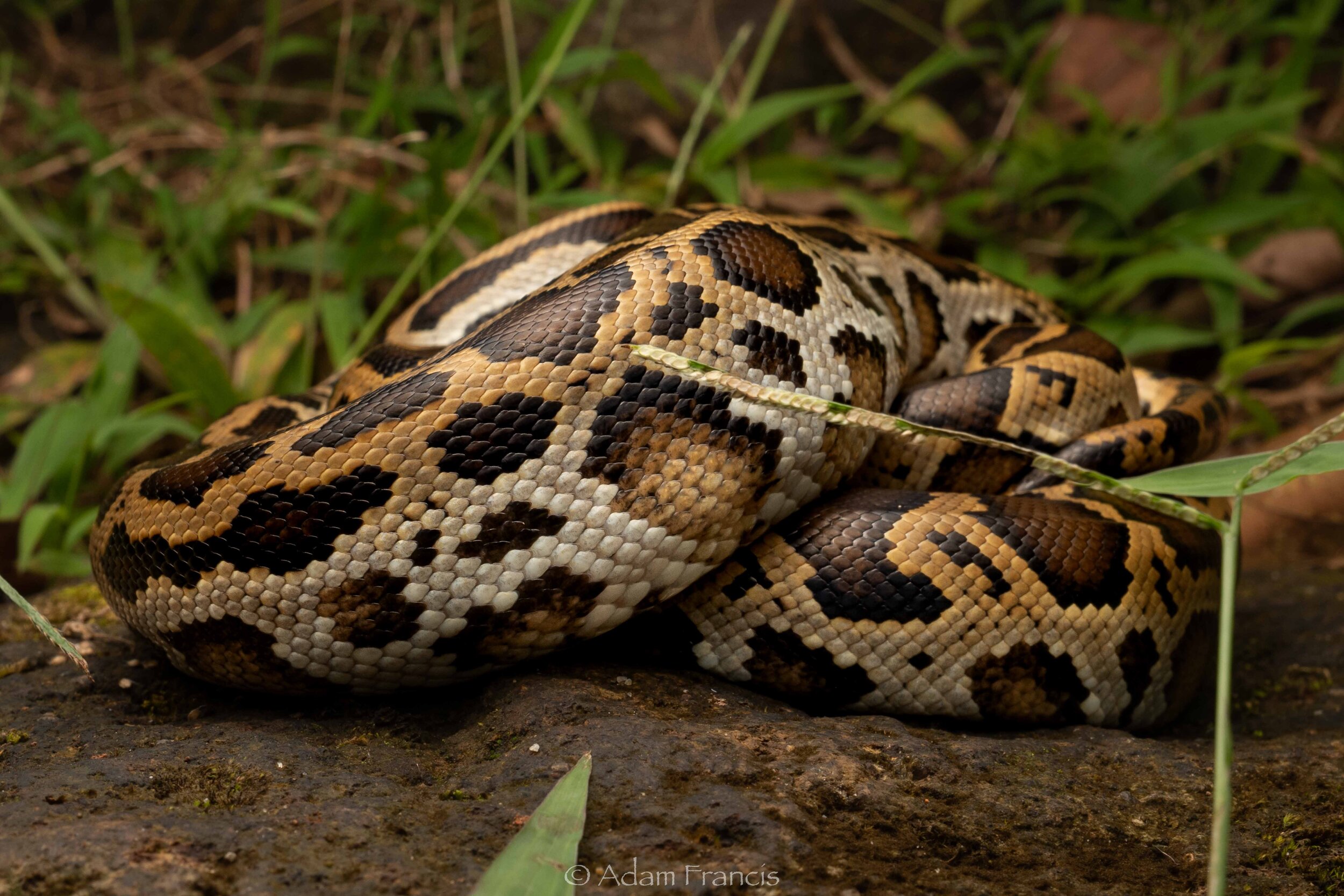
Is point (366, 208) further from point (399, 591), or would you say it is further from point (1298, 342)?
point (1298, 342)

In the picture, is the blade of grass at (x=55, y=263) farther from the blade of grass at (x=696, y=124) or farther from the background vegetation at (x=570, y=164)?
the blade of grass at (x=696, y=124)

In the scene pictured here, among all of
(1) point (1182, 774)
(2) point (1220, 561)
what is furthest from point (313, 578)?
(2) point (1220, 561)

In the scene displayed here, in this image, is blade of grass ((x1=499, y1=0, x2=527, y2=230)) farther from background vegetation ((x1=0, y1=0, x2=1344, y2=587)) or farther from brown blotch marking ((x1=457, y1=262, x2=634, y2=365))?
brown blotch marking ((x1=457, y1=262, x2=634, y2=365))

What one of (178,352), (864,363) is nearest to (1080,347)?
(864,363)

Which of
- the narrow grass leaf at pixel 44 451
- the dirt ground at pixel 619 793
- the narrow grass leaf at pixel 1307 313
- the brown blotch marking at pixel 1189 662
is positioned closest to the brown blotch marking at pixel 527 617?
the dirt ground at pixel 619 793

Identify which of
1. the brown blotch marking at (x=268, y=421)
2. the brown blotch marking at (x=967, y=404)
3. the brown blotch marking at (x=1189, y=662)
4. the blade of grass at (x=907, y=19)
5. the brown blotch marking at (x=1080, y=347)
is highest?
the blade of grass at (x=907, y=19)

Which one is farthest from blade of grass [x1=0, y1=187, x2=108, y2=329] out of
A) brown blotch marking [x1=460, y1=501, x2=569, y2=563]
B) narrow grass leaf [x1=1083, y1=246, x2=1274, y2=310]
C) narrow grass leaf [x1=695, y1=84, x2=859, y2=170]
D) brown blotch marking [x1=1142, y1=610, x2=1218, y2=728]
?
narrow grass leaf [x1=1083, y1=246, x2=1274, y2=310]
